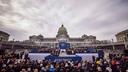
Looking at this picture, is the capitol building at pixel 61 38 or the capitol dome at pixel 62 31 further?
the capitol dome at pixel 62 31

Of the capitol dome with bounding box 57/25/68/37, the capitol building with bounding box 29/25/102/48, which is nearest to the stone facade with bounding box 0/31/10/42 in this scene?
the capitol building with bounding box 29/25/102/48

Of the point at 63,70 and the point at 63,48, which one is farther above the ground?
the point at 63,48

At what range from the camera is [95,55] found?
2173cm

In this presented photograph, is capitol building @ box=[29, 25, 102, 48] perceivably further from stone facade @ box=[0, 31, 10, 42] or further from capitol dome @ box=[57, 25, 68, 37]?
stone facade @ box=[0, 31, 10, 42]

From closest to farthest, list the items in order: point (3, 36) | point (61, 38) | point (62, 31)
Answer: point (3, 36) → point (61, 38) → point (62, 31)

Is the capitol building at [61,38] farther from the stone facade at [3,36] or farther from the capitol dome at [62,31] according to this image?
the stone facade at [3,36]

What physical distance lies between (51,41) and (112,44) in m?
45.5

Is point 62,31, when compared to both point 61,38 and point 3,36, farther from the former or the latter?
point 3,36

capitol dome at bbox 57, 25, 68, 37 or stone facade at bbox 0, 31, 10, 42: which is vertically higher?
capitol dome at bbox 57, 25, 68, 37

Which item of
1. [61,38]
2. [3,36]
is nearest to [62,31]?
[61,38]

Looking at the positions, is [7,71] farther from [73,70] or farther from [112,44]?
[112,44]

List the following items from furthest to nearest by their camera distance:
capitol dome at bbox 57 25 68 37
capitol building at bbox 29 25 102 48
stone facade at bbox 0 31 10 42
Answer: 1. capitol dome at bbox 57 25 68 37
2. capitol building at bbox 29 25 102 48
3. stone facade at bbox 0 31 10 42

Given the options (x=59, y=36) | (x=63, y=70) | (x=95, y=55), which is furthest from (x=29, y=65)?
(x=59, y=36)

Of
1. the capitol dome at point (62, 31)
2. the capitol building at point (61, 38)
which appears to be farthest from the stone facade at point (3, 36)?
the capitol dome at point (62, 31)
